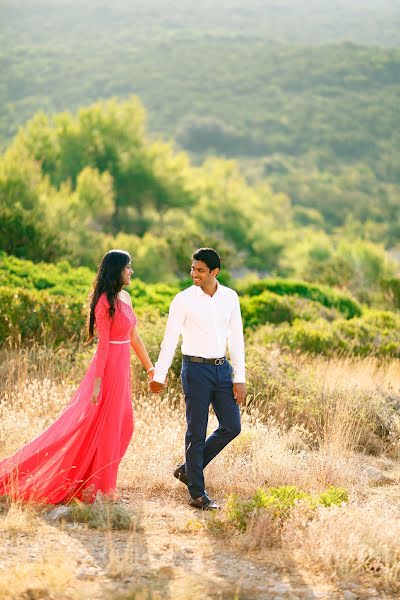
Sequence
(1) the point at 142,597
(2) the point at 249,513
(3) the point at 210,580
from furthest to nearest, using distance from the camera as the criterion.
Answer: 1. (2) the point at 249,513
2. (3) the point at 210,580
3. (1) the point at 142,597

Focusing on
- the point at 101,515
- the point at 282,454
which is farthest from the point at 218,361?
the point at 282,454

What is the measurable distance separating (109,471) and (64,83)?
103383mm

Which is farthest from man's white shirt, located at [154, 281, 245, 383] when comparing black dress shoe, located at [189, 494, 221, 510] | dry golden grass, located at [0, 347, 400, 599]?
dry golden grass, located at [0, 347, 400, 599]

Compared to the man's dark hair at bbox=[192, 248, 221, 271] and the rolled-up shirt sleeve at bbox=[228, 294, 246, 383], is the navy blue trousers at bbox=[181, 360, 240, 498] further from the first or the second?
the man's dark hair at bbox=[192, 248, 221, 271]

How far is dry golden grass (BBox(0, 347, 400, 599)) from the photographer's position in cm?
481

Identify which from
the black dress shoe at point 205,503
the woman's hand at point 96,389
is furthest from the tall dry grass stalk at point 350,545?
the woman's hand at point 96,389

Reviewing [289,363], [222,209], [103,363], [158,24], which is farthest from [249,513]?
[158,24]

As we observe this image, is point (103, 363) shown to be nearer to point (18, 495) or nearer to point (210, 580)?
point (18, 495)

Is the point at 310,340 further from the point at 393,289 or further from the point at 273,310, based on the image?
the point at 393,289

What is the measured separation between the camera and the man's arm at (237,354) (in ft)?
19.3

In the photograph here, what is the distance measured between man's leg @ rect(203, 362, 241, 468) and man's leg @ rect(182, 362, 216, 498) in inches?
2.4

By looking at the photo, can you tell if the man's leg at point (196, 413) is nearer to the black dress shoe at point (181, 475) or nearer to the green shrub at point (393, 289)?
the black dress shoe at point (181, 475)

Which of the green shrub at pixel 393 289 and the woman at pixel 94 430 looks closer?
the woman at pixel 94 430

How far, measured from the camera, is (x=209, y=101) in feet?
332
